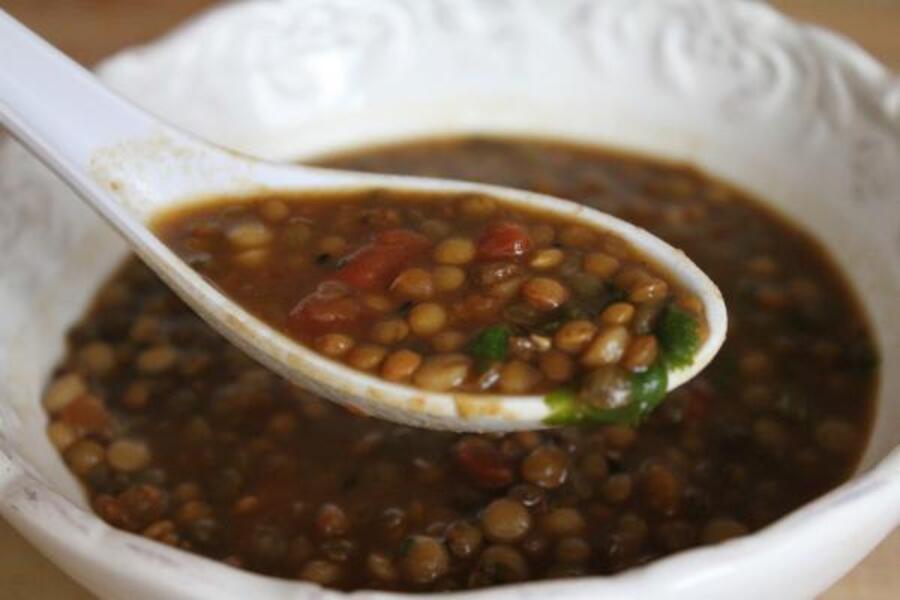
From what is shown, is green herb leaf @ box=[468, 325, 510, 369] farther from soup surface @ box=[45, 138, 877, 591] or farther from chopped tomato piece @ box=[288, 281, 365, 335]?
soup surface @ box=[45, 138, 877, 591]

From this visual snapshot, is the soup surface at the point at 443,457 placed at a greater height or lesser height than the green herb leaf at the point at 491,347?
lesser

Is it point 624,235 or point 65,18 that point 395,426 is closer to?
point 624,235

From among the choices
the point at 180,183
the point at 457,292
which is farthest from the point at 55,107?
the point at 457,292

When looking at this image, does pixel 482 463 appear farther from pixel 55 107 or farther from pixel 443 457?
pixel 55 107

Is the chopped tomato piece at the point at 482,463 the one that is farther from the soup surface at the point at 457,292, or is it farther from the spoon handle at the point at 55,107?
the spoon handle at the point at 55,107

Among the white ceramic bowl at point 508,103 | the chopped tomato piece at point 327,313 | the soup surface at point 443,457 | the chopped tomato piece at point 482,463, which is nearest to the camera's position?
the chopped tomato piece at point 327,313

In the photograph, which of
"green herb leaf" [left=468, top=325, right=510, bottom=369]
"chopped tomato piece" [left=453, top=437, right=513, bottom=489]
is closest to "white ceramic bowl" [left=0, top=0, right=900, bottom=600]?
"chopped tomato piece" [left=453, top=437, right=513, bottom=489]

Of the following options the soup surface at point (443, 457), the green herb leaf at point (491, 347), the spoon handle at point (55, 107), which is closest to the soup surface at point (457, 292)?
the green herb leaf at point (491, 347)

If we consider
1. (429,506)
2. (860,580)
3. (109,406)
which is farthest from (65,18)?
(860,580)
